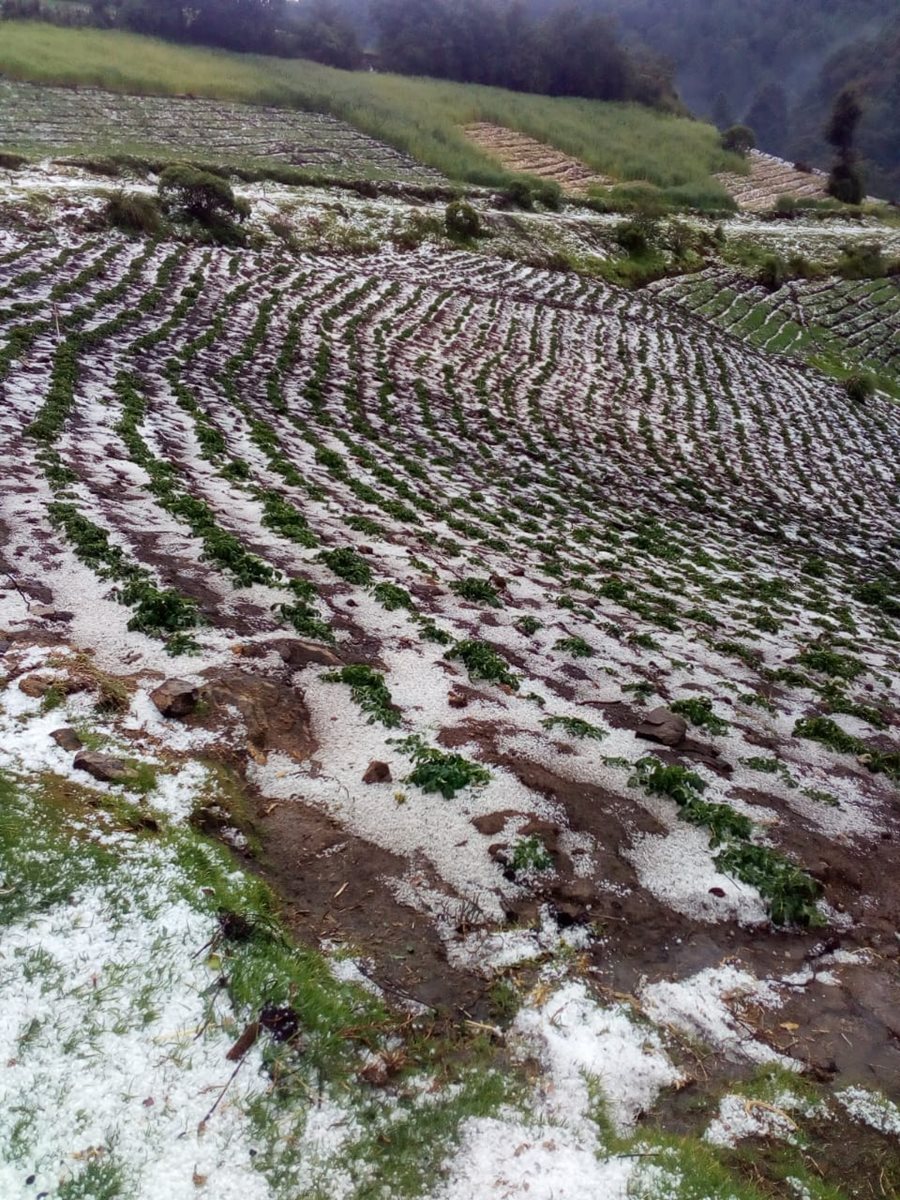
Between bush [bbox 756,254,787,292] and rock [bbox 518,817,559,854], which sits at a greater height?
bush [bbox 756,254,787,292]

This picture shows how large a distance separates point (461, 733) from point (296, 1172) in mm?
3994

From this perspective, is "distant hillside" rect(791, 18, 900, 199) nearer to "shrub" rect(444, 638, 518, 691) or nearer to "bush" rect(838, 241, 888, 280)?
"bush" rect(838, 241, 888, 280)

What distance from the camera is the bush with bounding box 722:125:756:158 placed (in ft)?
356

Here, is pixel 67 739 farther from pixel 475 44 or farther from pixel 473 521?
pixel 475 44

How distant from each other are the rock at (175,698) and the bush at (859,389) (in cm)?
4168

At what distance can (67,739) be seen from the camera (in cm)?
597

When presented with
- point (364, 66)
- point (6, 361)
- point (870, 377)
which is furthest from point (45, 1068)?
point (364, 66)

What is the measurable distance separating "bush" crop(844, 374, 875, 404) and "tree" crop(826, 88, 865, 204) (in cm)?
6754

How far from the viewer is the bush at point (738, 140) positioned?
108637 millimetres

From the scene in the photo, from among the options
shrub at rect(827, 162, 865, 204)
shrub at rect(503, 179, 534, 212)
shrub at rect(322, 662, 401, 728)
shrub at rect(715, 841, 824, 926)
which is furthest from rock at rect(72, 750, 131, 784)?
shrub at rect(827, 162, 865, 204)

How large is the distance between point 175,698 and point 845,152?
403ft

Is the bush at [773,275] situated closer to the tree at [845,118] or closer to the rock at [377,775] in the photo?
the rock at [377,775]

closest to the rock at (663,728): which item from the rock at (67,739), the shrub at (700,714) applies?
the shrub at (700,714)

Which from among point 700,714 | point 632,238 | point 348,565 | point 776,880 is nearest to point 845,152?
point 632,238
